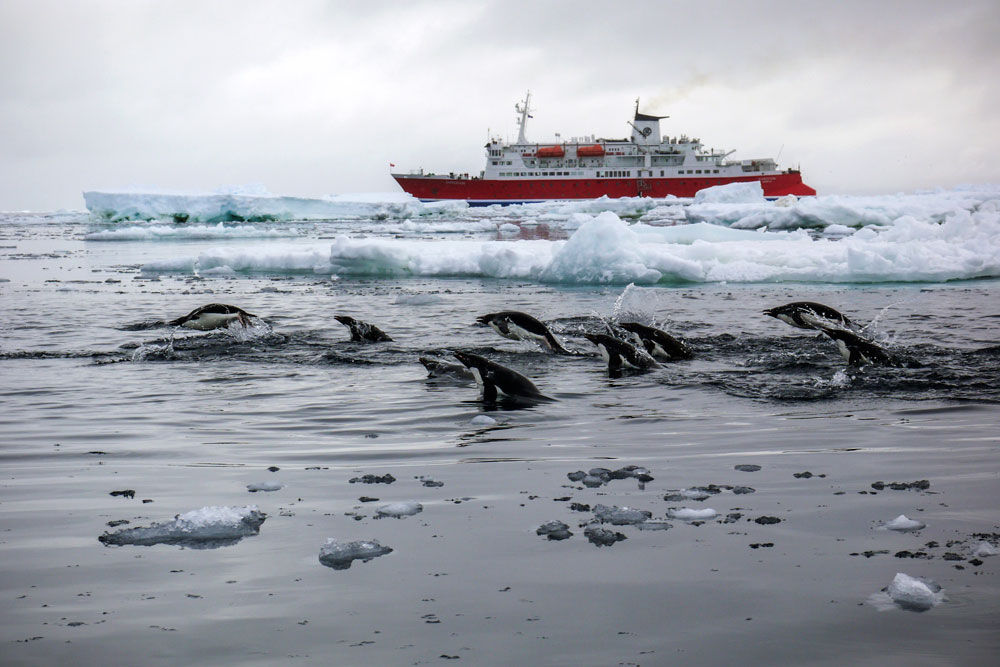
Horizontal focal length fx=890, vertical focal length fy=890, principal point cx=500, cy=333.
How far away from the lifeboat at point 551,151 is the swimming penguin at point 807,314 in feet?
255

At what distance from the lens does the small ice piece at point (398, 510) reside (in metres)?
4.64

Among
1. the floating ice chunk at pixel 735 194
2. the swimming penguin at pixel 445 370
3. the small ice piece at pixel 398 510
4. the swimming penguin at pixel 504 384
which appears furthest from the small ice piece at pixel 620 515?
the floating ice chunk at pixel 735 194

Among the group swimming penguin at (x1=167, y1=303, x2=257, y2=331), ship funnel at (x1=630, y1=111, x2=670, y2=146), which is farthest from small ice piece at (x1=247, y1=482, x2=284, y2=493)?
ship funnel at (x1=630, y1=111, x2=670, y2=146)

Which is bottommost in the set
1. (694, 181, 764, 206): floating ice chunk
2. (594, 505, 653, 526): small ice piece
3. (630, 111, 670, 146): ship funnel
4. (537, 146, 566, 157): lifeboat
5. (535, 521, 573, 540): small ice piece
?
(535, 521, 573, 540): small ice piece

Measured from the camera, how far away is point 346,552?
13.1ft

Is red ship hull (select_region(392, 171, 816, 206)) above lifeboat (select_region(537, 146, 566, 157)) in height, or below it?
below

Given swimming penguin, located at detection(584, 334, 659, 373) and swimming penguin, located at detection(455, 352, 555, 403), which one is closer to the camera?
swimming penguin, located at detection(455, 352, 555, 403)

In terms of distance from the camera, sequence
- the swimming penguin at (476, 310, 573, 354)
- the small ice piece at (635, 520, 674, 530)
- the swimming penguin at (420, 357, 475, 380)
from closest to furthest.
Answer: the small ice piece at (635, 520, 674, 530) → the swimming penguin at (420, 357, 475, 380) → the swimming penguin at (476, 310, 573, 354)

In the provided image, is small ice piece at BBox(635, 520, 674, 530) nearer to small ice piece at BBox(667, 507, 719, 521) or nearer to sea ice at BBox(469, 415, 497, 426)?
small ice piece at BBox(667, 507, 719, 521)

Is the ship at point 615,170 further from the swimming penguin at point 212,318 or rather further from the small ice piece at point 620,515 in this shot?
Answer: the small ice piece at point 620,515

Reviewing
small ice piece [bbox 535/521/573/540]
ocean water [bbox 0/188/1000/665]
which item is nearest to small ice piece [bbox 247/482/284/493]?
ocean water [bbox 0/188/1000/665]

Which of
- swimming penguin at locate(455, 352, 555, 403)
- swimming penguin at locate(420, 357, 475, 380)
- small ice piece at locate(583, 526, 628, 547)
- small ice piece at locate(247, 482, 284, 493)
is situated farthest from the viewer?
swimming penguin at locate(420, 357, 475, 380)

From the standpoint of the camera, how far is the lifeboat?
8800 cm

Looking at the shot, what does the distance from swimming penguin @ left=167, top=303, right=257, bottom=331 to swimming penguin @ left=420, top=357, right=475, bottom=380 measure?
12.5 ft
